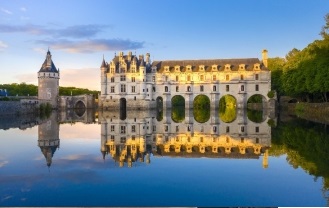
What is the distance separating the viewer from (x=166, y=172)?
37.1ft

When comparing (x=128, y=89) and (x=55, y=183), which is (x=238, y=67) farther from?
(x=55, y=183)

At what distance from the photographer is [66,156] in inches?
563

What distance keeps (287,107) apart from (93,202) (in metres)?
51.6

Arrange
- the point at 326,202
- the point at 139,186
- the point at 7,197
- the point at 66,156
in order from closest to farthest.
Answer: the point at 326,202 → the point at 7,197 → the point at 139,186 → the point at 66,156

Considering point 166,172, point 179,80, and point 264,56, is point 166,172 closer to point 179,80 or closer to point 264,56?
point 179,80

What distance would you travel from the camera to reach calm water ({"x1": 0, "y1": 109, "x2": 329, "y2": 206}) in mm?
8320

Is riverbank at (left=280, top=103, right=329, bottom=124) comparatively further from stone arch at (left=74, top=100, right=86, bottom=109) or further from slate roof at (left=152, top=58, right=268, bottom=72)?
stone arch at (left=74, top=100, right=86, bottom=109)

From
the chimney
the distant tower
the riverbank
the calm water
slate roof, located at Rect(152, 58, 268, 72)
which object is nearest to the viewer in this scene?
the calm water

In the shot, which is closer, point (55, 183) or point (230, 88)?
point (55, 183)

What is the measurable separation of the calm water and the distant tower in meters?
44.0

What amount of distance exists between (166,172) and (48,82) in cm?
5346

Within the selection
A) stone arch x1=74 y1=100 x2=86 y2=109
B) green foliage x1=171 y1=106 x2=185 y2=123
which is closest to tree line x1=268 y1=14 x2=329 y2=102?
green foliage x1=171 y1=106 x2=185 y2=123

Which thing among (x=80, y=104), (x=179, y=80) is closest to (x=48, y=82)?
(x=80, y=104)

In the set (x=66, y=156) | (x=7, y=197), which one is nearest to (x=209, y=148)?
(x=66, y=156)
